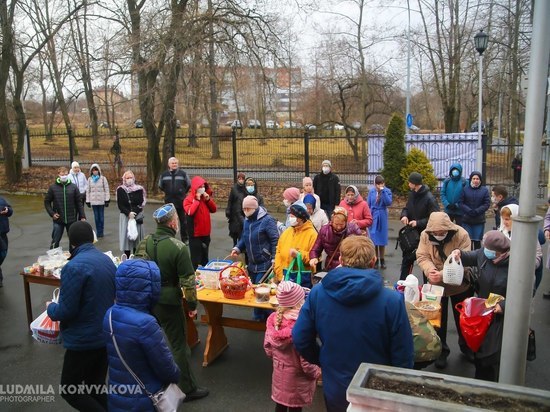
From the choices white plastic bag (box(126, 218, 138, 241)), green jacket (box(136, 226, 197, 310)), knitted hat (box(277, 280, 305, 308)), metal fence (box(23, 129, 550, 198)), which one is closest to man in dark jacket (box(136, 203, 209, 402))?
green jacket (box(136, 226, 197, 310))

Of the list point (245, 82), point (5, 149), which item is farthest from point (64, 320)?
point (5, 149)

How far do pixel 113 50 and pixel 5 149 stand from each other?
25.5 ft

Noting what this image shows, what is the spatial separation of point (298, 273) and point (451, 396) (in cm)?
323

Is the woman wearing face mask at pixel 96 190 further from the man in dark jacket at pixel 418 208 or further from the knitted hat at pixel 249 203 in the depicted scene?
the man in dark jacket at pixel 418 208

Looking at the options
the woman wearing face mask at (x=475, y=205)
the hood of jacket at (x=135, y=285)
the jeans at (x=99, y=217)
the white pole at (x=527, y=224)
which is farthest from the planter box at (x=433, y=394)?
the jeans at (x=99, y=217)

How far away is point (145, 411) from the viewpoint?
337 centimetres

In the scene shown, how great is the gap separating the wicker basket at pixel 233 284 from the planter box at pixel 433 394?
282cm

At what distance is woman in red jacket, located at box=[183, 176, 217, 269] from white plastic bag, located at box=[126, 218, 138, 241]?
41.9 inches

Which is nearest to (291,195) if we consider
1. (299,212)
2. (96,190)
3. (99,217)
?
(299,212)

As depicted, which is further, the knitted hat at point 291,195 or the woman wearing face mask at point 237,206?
the woman wearing face mask at point 237,206

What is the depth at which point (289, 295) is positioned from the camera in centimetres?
385

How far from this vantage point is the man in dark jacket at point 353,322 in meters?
2.91

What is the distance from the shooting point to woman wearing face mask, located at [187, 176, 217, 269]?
8188 mm

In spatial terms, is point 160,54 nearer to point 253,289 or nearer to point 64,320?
point 253,289
